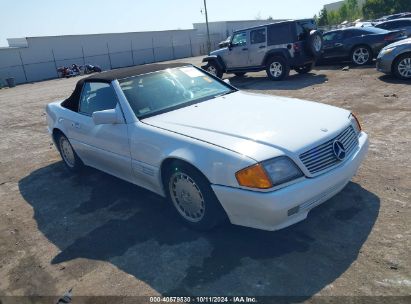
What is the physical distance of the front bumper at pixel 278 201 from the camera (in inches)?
116

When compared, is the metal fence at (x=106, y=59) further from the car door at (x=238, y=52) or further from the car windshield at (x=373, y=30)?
the car windshield at (x=373, y=30)

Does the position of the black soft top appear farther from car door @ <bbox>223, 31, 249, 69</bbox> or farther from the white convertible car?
car door @ <bbox>223, 31, 249, 69</bbox>

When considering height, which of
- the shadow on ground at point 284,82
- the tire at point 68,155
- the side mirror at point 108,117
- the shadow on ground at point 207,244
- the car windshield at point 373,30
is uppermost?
the car windshield at point 373,30

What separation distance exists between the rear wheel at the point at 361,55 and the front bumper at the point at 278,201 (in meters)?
11.5

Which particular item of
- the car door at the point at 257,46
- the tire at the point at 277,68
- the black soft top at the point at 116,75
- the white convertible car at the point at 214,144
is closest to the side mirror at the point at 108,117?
the white convertible car at the point at 214,144

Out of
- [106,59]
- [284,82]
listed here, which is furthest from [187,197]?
[106,59]

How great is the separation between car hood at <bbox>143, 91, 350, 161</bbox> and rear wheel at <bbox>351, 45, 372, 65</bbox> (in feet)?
34.2

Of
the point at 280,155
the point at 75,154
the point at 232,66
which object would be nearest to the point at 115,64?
the point at 232,66

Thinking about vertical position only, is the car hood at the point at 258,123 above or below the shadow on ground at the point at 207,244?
above

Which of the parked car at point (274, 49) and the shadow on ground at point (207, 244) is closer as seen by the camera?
the shadow on ground at point (207, 244)

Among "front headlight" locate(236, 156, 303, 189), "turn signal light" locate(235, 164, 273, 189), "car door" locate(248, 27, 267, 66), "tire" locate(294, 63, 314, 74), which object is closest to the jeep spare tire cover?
"tire" locate(294, 63, 314, 74)

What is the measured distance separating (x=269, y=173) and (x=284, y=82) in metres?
10.1

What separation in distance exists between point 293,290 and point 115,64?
41.2m

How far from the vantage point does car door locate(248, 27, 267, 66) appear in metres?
12.7
